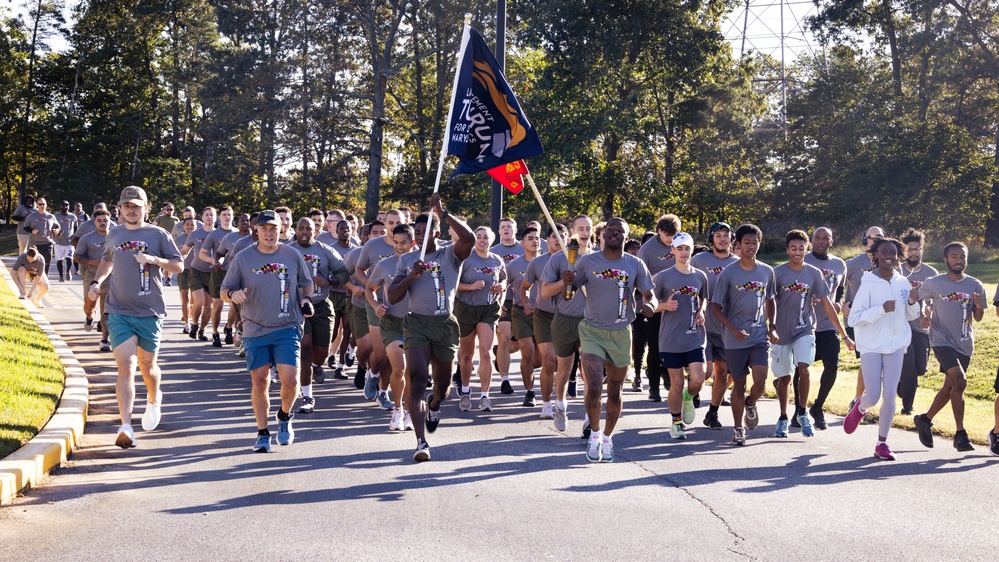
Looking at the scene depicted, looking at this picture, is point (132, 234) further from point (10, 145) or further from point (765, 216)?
point (10, 145)

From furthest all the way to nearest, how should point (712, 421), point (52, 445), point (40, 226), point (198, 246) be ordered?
point (40, 226), point (198, 246), point (712, 421), point (52, 445)

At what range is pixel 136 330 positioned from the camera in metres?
9.36

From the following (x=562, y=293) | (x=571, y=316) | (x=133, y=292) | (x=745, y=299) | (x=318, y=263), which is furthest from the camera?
(x=318, y=263)

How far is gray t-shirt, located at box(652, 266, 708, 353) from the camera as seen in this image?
34.3 feet

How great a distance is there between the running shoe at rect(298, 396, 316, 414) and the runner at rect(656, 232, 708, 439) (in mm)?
3701

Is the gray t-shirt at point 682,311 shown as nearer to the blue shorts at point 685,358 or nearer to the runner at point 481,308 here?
the blue shorts at point 685,358

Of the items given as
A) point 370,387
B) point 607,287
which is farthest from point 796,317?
point 370,387

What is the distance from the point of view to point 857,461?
9312 mm

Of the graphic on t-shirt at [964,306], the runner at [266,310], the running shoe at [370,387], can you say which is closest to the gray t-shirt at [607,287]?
the runner at [266,310]

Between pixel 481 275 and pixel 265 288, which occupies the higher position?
pixel 481 275

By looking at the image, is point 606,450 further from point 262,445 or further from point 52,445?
point 52,445

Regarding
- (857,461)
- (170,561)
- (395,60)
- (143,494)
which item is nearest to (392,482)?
(143,494)

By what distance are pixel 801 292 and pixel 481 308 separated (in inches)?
135

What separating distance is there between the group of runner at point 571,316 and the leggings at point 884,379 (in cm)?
2
